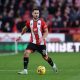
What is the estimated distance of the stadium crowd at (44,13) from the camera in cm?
2978

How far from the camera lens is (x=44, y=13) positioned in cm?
3041

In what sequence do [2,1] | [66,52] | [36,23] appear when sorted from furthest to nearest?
1. [2,1]
2. [66,52]
3. [36,23]

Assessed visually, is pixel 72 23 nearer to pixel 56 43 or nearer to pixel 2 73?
pixel 56 43

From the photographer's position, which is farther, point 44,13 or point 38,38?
point 44,13

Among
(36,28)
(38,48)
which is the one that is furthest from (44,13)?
(38,48)

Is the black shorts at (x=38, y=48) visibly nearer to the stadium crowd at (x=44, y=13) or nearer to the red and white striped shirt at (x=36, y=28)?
the red and white striped shirt at (x=36, y=28)

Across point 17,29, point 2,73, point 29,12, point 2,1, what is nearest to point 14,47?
point 17,29

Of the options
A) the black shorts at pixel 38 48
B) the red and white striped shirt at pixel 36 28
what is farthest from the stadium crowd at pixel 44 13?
the black shorts at pixel 38 48

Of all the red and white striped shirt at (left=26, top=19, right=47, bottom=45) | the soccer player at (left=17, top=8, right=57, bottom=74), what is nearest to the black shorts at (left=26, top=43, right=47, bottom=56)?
the soccer player at (left=17, top=8, right=57, bottom=74)

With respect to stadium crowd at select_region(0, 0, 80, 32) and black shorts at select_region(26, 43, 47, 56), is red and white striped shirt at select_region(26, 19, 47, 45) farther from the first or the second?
stadium crowd at select_region(0, 0, 80, 32)

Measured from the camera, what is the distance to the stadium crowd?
29.8m

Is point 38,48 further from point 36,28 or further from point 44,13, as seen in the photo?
point 44,13

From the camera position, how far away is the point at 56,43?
28.5 m

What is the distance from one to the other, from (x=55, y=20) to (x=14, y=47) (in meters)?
3.19
